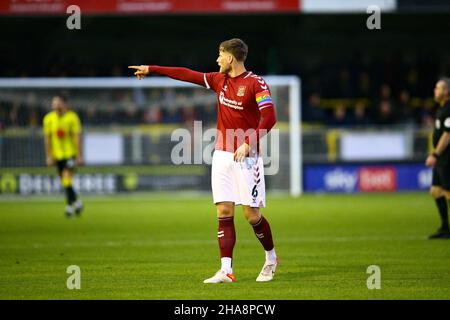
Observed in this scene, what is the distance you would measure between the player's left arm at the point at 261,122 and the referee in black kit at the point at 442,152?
4.50m

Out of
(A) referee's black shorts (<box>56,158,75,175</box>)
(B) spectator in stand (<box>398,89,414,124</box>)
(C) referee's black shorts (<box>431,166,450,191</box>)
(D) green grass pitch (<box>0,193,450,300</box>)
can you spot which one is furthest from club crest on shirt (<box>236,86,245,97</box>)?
(B) spectator in stand (<box>398,89,414,124</box>)

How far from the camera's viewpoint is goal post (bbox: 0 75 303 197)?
2311 centimetres

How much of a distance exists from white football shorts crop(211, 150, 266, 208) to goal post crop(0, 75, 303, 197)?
48.2ft

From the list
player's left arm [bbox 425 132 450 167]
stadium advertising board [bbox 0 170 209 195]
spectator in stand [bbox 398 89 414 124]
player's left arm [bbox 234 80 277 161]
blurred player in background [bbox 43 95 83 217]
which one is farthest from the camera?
spectator in stand [bbox 398 89 414 124]

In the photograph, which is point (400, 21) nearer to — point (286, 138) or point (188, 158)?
point (286, 138)

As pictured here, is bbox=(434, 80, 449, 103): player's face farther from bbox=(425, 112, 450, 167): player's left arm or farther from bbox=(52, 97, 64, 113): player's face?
bbox=(52, 97, 64, 113): player's face

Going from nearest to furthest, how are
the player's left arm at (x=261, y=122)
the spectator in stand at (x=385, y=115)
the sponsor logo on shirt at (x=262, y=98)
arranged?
1. the player's left arm at (x=261, y=122)
2. the sponsor logo on shirt at (x=262, y=98)
3. the spectator in stand at (x=385, y=115)

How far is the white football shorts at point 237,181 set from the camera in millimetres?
8828

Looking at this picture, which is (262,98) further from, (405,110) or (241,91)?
(405,110)

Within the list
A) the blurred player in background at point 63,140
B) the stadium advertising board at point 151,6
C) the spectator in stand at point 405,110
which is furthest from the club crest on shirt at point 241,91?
the spectator in stand at point 405,110

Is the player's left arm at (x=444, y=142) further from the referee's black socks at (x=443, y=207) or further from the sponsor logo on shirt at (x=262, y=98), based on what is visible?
the sponsor logo on shirt at (x=262, y=98)

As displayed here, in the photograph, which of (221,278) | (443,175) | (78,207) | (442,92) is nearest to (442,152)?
(443,175)
